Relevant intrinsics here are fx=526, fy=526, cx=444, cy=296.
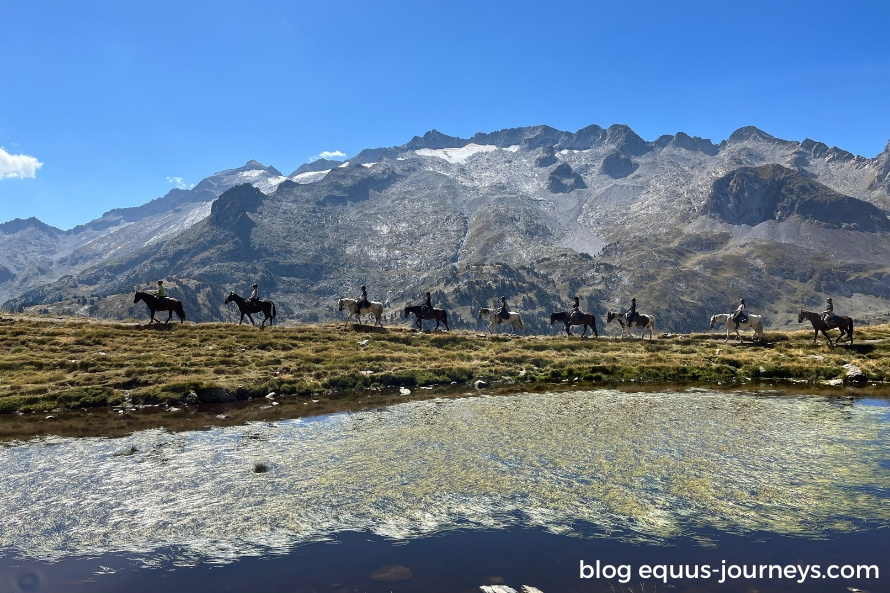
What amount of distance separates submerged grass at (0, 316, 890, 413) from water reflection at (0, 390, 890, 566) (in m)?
11.7

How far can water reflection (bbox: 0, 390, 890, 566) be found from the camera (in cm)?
1471

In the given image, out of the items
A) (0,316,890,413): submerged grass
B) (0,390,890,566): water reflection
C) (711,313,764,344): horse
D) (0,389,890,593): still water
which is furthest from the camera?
(711,313,764,344): horse

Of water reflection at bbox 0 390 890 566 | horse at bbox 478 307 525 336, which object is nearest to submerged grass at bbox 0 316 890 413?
horse at bbox 478 307 525 336

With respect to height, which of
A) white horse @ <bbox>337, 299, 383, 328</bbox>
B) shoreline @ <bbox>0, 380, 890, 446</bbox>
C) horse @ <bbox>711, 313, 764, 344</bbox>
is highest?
white horse @ <bbox>337, 299, 383, 328</bbox>

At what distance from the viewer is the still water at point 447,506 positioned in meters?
12.6

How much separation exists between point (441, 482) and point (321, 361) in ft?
97.3

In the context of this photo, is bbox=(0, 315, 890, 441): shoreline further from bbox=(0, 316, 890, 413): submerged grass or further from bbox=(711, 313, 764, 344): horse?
bbox=(711, 313, 764, 344): horse

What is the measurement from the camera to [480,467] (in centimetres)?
1983

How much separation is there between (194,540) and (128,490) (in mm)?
5456

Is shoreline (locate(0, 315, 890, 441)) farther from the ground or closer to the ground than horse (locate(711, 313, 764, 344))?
closer to the ground

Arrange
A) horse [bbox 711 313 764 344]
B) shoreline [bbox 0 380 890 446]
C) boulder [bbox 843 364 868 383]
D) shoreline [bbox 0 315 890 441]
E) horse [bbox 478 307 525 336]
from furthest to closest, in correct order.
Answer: horse [bbox 478 307 525 336], horse [bbox 711 313 764 344], boulder [bbox 843 364 868 383], shoreline [bbox 0 315 890 441], shoreline [bbox 0 380 890 446]

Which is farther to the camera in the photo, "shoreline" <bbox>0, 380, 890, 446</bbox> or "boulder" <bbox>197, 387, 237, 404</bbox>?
"boulder" <bbox>197, 387, 237, 404</bbox>

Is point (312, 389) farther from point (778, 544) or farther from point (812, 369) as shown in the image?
point (812, 369)

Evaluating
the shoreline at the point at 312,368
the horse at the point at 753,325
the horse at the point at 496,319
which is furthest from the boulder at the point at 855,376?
the horse at the point at 496,319
